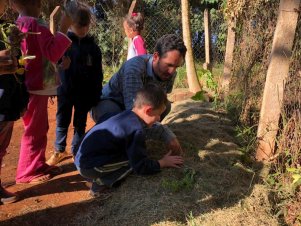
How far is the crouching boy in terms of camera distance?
2.83 m

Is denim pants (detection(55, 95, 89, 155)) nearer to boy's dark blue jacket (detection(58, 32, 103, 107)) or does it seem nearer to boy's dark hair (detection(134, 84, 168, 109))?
boy's dark blue jacket (detection(58, 32, 103, 107))

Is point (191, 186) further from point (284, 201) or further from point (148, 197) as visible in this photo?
point (284, 201)

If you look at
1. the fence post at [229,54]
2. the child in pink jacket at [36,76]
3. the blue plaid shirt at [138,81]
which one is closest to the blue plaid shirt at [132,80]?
the blue plaid shirt at [138,81]

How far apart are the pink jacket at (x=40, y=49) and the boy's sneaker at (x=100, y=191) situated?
0.99m

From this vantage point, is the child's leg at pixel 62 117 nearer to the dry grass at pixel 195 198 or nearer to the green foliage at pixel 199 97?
the dry grass at pixel 195 198

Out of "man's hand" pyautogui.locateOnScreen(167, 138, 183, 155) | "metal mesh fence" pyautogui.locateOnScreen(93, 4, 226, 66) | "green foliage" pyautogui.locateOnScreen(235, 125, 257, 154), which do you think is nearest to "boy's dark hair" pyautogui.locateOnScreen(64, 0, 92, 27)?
"man's hand" pyautogui.locateOnScreen(167, 138, 183, 155)

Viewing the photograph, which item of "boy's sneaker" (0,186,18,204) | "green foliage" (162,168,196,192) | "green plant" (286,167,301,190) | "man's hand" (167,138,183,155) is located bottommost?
"boy's sneaker" (0,186,18,204)

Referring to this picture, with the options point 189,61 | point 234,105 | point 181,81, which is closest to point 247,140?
point 234,105

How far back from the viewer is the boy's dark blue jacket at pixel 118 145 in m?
2.84

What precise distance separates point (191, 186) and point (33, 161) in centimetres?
152

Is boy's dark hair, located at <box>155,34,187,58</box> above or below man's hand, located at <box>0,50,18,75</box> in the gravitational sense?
above

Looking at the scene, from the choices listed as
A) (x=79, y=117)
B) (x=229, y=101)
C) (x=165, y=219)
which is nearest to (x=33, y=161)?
(x=79, y=117)

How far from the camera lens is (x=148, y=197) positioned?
301 centimetres

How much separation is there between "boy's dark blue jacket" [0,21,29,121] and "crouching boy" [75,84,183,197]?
0.58m
